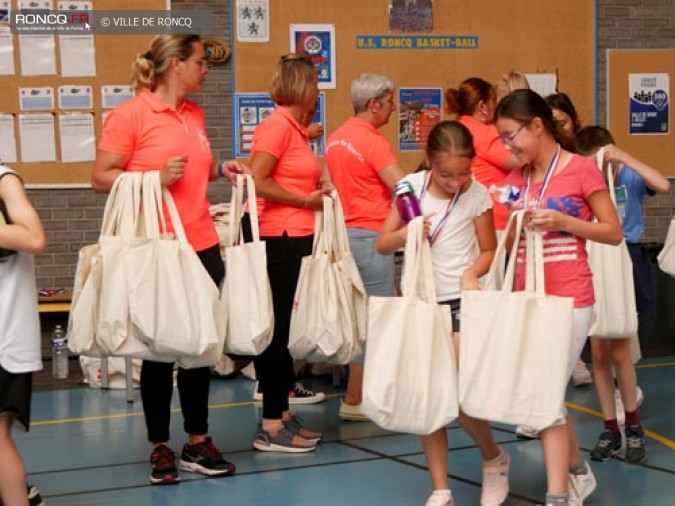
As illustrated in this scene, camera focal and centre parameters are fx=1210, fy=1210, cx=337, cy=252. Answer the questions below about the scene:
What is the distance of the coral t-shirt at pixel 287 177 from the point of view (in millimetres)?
5496

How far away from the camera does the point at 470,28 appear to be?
9023 mm

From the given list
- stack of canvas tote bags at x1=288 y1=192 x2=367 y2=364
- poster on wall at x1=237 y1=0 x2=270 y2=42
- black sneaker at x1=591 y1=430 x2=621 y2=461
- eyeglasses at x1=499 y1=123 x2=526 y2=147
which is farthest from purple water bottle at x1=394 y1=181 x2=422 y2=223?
poster on wall at x1=237 y1=0 x2=270 y2=42

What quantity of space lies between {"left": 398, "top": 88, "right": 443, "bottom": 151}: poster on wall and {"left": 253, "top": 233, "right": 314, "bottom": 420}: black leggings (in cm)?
356

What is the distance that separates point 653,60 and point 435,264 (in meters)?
5.69

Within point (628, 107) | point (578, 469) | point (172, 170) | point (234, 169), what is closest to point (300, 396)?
point (234, 169)

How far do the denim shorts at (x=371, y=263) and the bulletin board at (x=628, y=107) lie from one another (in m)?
3.85

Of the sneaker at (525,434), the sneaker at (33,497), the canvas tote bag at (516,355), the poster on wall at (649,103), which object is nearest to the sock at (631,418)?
the sneaker at (525,434)

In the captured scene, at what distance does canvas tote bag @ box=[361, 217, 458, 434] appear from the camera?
4078mm

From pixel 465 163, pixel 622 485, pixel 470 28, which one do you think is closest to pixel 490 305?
pixel 465 163

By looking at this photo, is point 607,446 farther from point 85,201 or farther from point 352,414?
point 85,201

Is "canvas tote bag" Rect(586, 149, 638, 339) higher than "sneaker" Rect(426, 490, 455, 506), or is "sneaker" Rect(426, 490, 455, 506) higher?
"canvas tote bag" Rect(586, 149, 638, 339)

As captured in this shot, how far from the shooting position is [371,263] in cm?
612

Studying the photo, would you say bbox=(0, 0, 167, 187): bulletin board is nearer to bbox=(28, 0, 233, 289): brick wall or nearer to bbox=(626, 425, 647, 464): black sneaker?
bbox=(28, 0, 233, 289): brick wall

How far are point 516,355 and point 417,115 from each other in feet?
17.1
